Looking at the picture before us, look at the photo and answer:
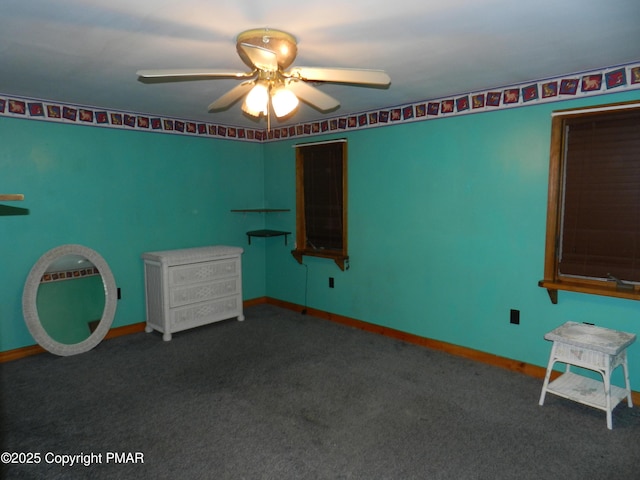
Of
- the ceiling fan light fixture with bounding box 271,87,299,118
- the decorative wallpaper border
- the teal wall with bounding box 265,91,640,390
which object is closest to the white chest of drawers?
the teal wall with bounding box 265,91,640,390

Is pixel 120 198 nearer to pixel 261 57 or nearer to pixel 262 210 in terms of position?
pixel 262 210

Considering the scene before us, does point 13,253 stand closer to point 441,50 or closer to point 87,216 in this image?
point 87,216

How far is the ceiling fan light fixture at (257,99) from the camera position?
2.04m

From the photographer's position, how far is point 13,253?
345 cm

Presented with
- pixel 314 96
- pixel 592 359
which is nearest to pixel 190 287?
pixel 314 96

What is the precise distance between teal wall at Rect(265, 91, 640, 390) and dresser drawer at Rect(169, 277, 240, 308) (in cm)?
100

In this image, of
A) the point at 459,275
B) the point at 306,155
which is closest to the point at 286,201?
the point at 306,155

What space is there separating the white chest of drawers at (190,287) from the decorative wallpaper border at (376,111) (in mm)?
1264

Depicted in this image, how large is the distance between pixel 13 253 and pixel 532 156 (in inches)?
160

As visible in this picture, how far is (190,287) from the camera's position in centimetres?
407

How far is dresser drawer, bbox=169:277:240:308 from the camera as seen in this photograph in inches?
157

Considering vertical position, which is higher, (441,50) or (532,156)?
(441,50)

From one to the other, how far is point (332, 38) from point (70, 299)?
3.09 metres

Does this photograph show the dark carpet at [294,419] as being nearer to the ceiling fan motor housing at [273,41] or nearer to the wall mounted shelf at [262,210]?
the wall mounted shelf at [262,210]
